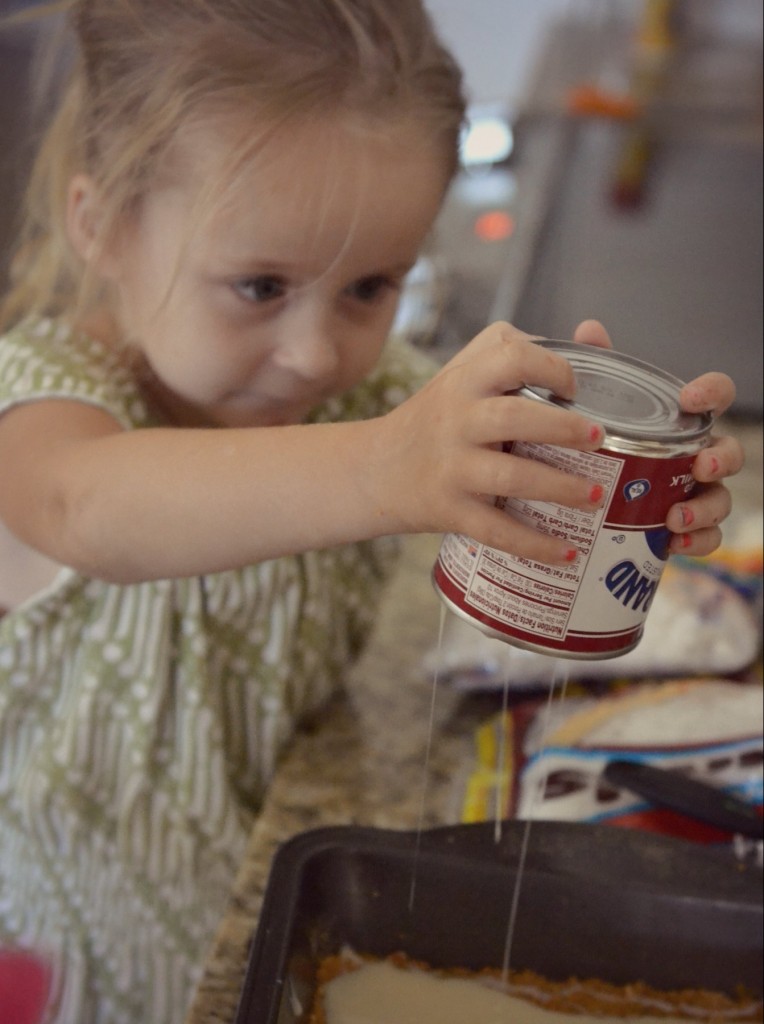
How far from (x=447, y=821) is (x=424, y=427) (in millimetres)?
382

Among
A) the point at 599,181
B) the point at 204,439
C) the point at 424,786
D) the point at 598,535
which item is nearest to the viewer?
the point at 598,535

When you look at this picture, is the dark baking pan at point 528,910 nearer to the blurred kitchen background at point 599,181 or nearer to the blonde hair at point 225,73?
the blurred kitchen background at point 599,181

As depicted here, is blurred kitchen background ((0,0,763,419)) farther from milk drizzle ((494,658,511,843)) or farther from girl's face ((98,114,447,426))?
milk drizzle ((494,658,511,843))

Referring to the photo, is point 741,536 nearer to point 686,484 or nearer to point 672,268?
point 672,268

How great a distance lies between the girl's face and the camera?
0.60 m

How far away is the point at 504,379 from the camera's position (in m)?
0.42

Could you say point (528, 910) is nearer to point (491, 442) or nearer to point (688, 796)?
point (688, 796)

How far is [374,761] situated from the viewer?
32.1 inches

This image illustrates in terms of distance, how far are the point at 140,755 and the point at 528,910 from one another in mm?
327

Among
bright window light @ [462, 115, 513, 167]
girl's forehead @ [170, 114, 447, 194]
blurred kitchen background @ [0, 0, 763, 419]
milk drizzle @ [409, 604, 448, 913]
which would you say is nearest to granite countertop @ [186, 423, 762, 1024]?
milk drizzle @ [409, 604, 448, 913]

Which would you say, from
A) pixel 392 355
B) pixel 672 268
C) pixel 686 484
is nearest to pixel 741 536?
pixel 672 268

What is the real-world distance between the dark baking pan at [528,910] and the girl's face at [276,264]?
291mm

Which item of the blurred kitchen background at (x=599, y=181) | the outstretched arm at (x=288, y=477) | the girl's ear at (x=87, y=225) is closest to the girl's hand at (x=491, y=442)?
the outstretched arm at (x=288, y=477)

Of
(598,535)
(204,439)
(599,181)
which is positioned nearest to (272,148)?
(204,439)
